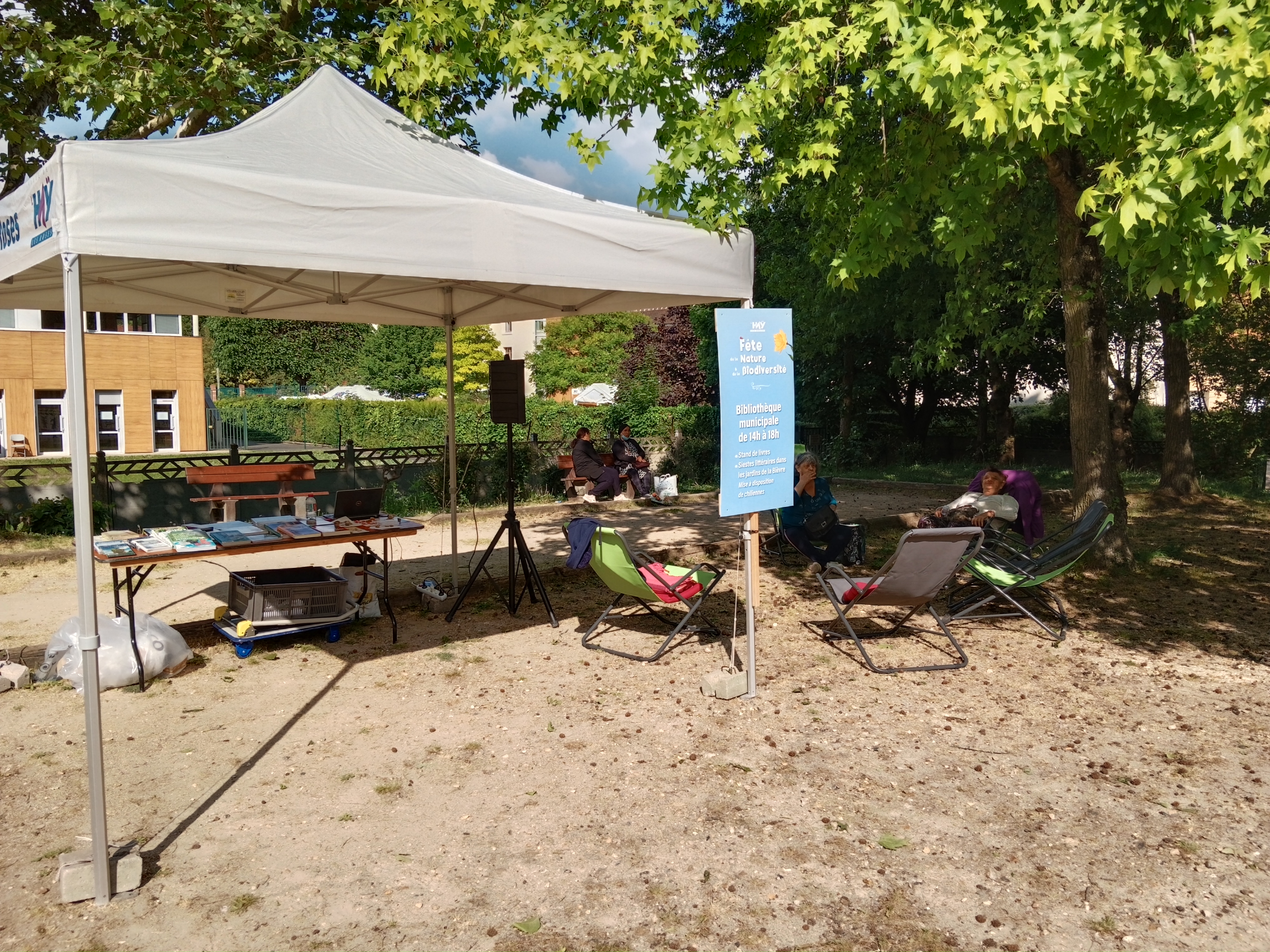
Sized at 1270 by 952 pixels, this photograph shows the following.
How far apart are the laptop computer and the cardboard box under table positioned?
228 mm

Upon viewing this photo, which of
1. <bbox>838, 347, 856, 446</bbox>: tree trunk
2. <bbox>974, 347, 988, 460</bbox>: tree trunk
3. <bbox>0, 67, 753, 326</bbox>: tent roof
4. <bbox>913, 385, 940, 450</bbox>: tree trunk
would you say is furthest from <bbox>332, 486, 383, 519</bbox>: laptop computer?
<bbox>913, 385, 940, 450</bbox>: tree trunk

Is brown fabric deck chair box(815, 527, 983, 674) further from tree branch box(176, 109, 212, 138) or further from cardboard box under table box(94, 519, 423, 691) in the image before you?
tree branch box(176, 109, 212, 138)

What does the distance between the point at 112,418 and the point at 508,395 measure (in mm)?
32162

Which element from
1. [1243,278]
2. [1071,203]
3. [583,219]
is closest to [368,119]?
[583,219]

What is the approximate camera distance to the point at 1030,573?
6844mm

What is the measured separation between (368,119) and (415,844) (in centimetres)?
411

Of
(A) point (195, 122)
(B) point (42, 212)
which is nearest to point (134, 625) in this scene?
(B) point (42, 212)

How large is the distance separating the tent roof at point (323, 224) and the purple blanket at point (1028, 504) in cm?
384

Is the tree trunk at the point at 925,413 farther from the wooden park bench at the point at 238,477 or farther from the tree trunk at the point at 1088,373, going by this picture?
the wooden park bench at the point at 238,477

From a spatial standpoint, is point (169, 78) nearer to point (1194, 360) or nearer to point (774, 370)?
point (774, 370)

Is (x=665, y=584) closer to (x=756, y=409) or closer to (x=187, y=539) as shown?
(x=756, y=409)

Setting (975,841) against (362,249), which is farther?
(362,249)

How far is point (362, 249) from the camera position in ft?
14.4

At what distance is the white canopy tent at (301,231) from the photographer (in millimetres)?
3535
